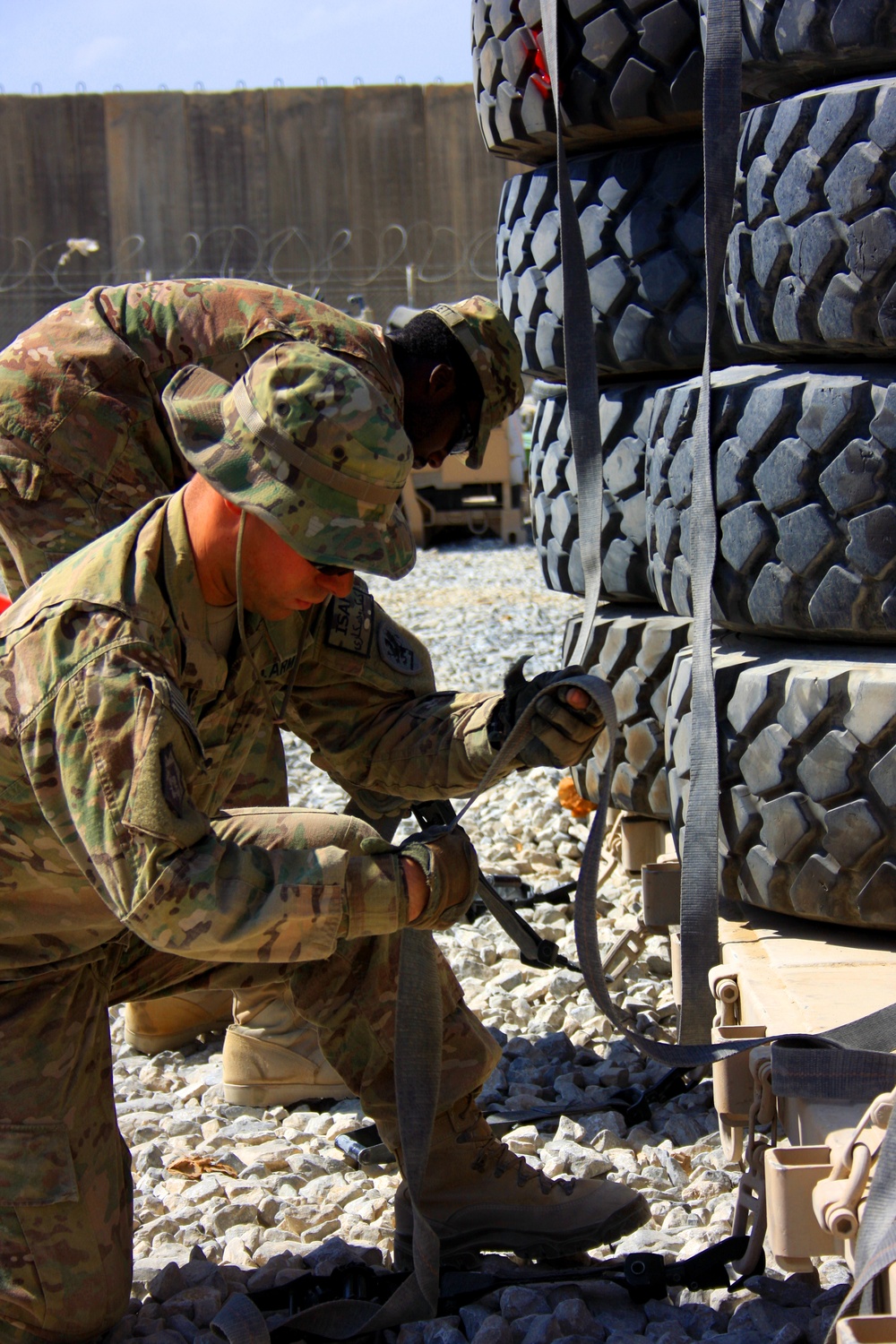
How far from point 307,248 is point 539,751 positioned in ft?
64.2

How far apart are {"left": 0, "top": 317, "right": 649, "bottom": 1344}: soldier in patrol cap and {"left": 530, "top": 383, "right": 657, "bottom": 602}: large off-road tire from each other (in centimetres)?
98

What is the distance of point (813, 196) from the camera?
7.23 feet

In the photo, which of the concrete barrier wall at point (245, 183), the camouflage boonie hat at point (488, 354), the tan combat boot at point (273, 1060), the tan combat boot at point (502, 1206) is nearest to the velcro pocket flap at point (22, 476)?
the camouflage boonie hat at point (488, 354)

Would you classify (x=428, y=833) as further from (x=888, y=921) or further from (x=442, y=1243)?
(x=888, y=921)

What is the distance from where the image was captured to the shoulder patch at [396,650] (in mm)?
2465

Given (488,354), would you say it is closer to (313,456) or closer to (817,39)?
(817,39)

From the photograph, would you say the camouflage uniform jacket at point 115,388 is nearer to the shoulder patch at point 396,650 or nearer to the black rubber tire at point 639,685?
the shoulder patch at point 396,650

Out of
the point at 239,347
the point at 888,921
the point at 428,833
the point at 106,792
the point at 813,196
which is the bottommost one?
the point at 888,921

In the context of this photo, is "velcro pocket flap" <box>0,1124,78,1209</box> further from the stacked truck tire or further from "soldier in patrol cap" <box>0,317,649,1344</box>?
the stacked truck tire

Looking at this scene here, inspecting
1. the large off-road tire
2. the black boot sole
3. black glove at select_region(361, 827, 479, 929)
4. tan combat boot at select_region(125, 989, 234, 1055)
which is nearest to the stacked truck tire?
the large off-road tire

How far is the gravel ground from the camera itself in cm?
188

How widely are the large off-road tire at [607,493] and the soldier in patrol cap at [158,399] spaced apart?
1.28 ft

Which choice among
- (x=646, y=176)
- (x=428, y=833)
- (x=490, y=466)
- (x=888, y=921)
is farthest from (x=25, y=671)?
(x=490, y=466)

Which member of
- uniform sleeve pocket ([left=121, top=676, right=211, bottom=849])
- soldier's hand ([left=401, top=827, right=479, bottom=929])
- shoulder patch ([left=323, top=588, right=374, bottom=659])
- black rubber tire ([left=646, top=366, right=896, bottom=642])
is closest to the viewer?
uniform sleeve pocket ([left=121, top=676, right=211, bottom=849])
